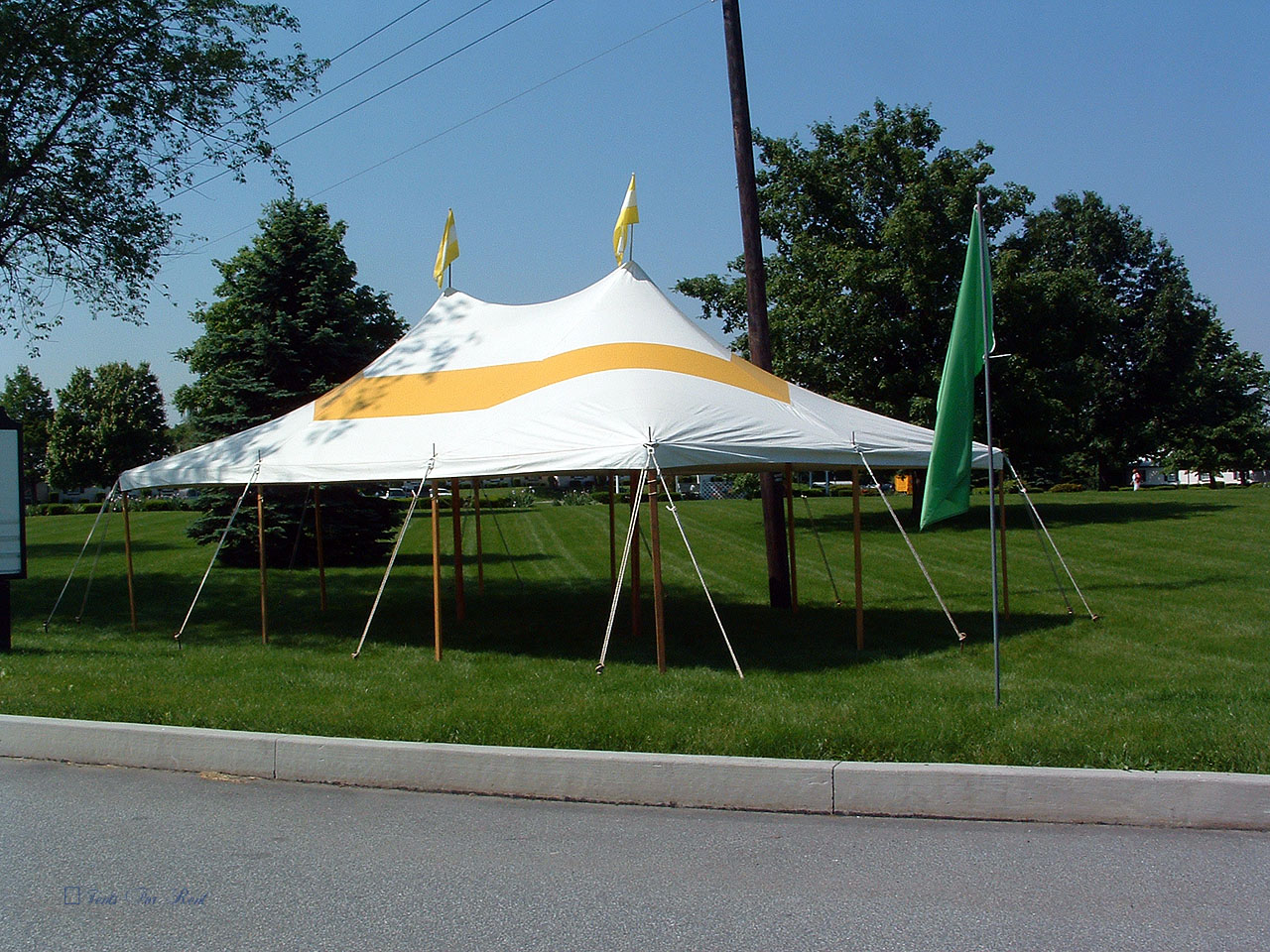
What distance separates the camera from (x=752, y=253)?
14.2 metres

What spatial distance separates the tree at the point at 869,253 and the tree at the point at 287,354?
39.9 feet

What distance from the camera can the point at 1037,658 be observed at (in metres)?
10.2

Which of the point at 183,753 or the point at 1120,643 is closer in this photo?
the point at 183,753

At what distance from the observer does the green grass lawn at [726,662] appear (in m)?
7.12

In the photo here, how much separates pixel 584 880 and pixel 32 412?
8242 centimetres

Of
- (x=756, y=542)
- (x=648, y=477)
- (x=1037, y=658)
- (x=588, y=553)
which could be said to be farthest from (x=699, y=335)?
(x=756, y=542)

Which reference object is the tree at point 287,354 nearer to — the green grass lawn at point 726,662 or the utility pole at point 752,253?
the green grass lawn at point 726,662

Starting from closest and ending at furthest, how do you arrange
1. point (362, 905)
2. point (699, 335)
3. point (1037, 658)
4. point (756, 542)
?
point (362, 905)
point (1037, 658)
point (699, 335)
point (756, 542)

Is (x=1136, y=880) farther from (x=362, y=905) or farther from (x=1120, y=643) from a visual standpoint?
(x=1120, y=643)

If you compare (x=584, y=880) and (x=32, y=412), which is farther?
(x=32, y=412)

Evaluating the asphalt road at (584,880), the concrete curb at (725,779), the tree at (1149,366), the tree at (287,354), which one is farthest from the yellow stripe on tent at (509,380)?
the tree at (1149,366)

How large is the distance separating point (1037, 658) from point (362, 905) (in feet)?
24.3

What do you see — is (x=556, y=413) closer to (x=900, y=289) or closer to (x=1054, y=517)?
(x=900, y=289)

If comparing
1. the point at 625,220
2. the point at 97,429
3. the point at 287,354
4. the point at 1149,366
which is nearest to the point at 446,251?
the point at 625,220
